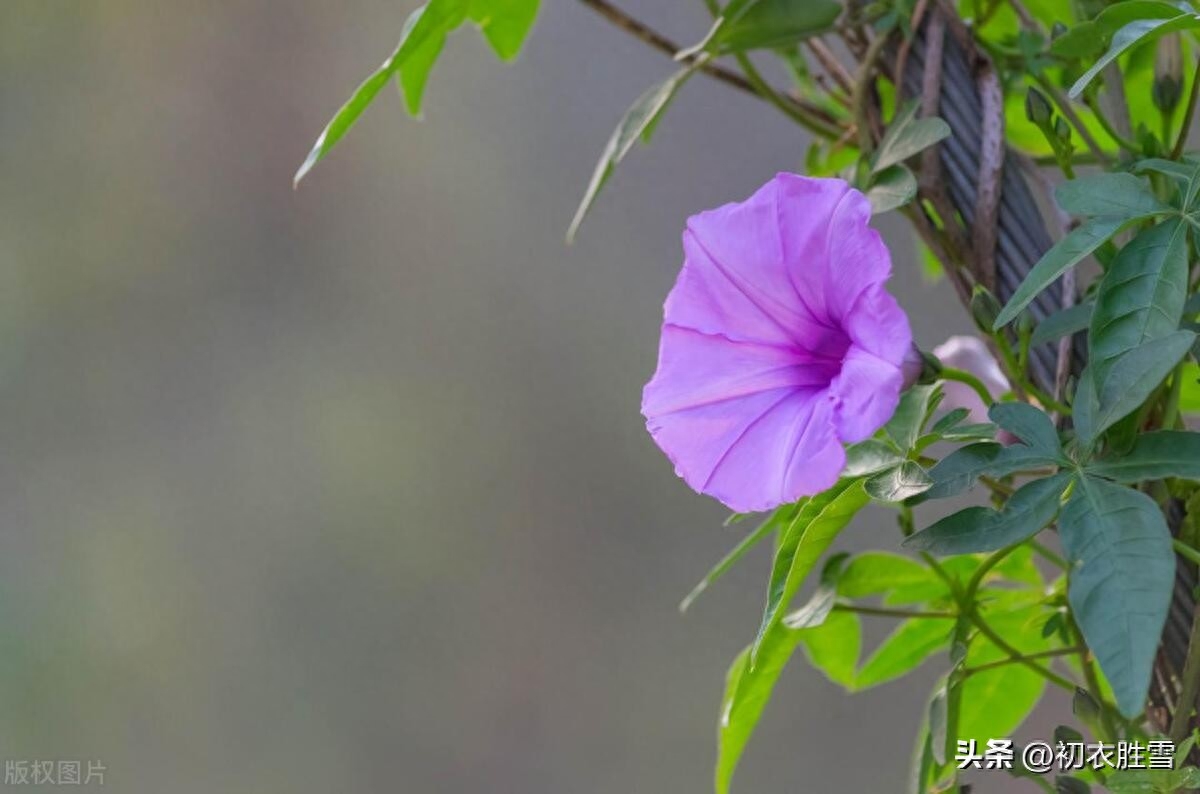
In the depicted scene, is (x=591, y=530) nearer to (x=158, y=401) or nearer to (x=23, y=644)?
(x=158, y=401)

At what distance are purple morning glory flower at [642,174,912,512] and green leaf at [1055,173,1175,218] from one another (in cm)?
6

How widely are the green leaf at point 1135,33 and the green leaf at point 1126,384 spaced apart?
86mm

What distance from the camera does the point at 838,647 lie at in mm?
661

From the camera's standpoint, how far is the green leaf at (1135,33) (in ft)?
1.25

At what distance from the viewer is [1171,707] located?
492mm

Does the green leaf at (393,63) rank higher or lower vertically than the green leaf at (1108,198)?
higher

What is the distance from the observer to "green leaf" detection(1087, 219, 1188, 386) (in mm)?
387

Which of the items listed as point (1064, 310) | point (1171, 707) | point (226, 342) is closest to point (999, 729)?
point (1171, 707)

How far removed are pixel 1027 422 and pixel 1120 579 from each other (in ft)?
0.27

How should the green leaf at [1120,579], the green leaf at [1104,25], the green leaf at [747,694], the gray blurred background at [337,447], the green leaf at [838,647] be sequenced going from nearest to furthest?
1. the green leaf at [1120,579]
2. the green leaf at [1104,25]
3. the green leaf at [747,694]
4. the green leaf at [838,647]
5. the gray blurred background at [337,447]

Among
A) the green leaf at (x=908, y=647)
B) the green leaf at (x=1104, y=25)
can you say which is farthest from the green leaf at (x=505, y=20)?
the green leaf at (x=908, y=647)

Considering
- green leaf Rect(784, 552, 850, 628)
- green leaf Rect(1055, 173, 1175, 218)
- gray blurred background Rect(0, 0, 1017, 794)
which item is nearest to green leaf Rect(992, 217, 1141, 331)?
green leaf Rect(1055, 173, 1175, 218)

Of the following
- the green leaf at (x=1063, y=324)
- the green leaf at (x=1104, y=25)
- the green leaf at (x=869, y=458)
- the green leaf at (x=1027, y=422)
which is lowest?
the green leaf at (x=869, y=458)

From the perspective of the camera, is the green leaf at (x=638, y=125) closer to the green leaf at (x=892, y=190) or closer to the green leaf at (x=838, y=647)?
the green leaf at (x=892, y=190)
